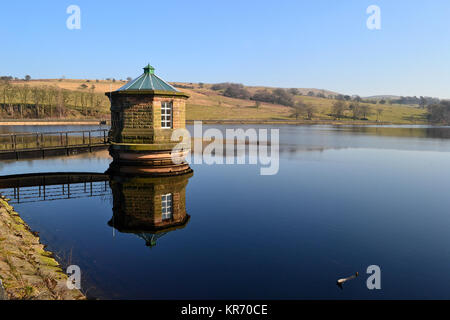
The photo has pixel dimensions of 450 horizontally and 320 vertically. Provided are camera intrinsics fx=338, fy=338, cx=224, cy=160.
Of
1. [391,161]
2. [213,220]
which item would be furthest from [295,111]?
[213,220]

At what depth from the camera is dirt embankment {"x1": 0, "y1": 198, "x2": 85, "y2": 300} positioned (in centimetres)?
717

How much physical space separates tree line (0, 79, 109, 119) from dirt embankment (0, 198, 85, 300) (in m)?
83.8

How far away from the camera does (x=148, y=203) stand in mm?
15844

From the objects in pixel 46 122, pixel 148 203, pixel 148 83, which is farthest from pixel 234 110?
pixel 148 203

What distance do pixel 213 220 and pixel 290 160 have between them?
18291 millimetres

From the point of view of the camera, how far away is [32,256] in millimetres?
9570

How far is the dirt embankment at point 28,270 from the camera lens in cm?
717

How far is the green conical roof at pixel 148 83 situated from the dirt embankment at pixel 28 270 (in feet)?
43.1

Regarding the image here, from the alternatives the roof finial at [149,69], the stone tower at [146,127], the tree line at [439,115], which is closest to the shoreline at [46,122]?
the roof finial at [149,69]

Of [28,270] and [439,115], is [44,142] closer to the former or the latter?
[28,270]

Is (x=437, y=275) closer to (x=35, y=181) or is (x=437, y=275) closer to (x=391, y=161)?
(x=35, y=181)

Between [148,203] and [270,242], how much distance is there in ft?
22.0

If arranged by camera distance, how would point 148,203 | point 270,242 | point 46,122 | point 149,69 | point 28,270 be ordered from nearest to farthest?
point 28,270 < point 270,242 < point 148,203 < point 149,69 < point 46,122

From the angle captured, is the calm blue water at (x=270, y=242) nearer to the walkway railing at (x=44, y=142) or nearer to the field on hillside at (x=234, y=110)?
the walkway railing at (x=44, y=142)
